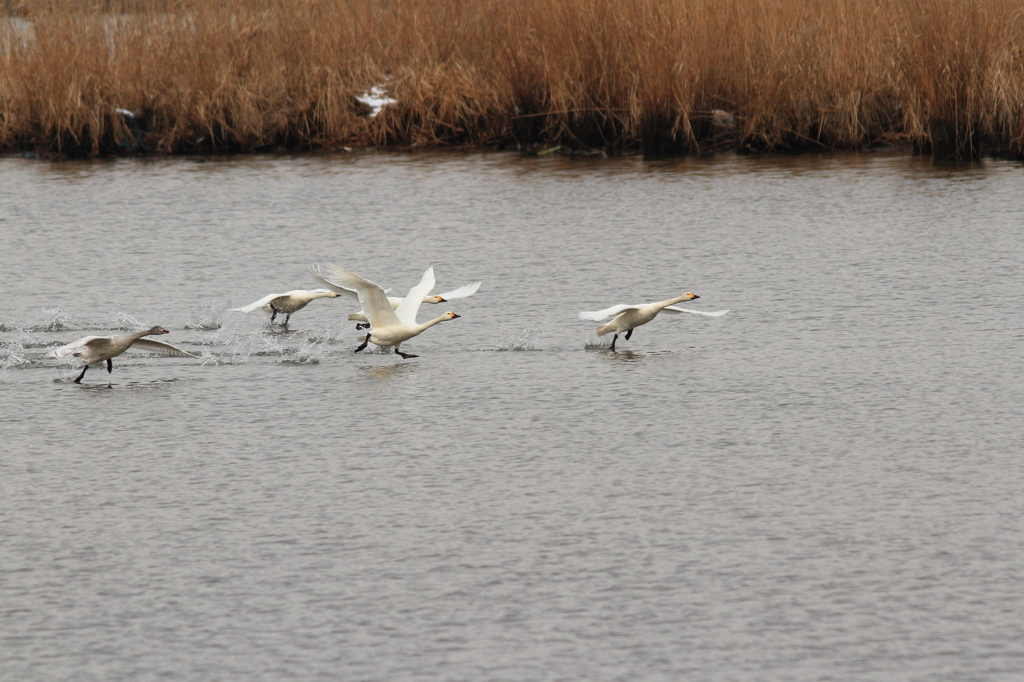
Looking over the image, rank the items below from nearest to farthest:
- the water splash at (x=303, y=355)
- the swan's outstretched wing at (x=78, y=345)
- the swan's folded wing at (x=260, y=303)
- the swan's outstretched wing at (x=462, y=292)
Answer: the swan's outstretched wing at (x=78, y=345), the water splash at (x=303, y=355), the swan's outstretched wing at (x=462, y=292), the swan's folded wing at (x=260, y=303)

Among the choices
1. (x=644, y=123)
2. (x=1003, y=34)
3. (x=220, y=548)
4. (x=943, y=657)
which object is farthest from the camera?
(x=644, y=123)

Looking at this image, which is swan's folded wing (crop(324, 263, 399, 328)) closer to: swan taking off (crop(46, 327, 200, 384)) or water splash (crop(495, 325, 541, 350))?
water splash (crop(495, 325, 541, 350))

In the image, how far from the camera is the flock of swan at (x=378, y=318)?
30.7 ft

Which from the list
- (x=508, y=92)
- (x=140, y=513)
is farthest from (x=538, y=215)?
(x=140, y=513)

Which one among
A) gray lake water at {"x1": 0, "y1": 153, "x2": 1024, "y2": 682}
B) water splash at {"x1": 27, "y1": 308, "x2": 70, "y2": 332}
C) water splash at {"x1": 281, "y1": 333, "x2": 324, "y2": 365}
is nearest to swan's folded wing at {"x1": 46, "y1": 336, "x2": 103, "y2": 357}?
gray lake water at {"x1": 0, "y1": 153, "x2": 1024, "y2": 682}

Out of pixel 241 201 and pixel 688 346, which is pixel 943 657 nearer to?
pixel 688 346

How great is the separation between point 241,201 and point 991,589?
13.5m

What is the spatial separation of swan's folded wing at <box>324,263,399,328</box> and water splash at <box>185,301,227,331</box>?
5.61 ft

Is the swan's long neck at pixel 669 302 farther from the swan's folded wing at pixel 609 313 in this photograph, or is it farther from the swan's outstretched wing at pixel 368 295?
the swan's outstretched wing at pixel 368 295

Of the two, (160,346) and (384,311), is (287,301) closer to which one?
(384,311)

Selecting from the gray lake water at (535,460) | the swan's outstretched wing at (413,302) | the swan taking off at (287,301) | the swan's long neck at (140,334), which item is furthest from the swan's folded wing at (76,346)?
the swan's outstretched wing at (413,302)

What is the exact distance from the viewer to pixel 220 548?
6.15m

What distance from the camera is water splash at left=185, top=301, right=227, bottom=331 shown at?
11.1m

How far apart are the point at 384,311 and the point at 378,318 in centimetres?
9
